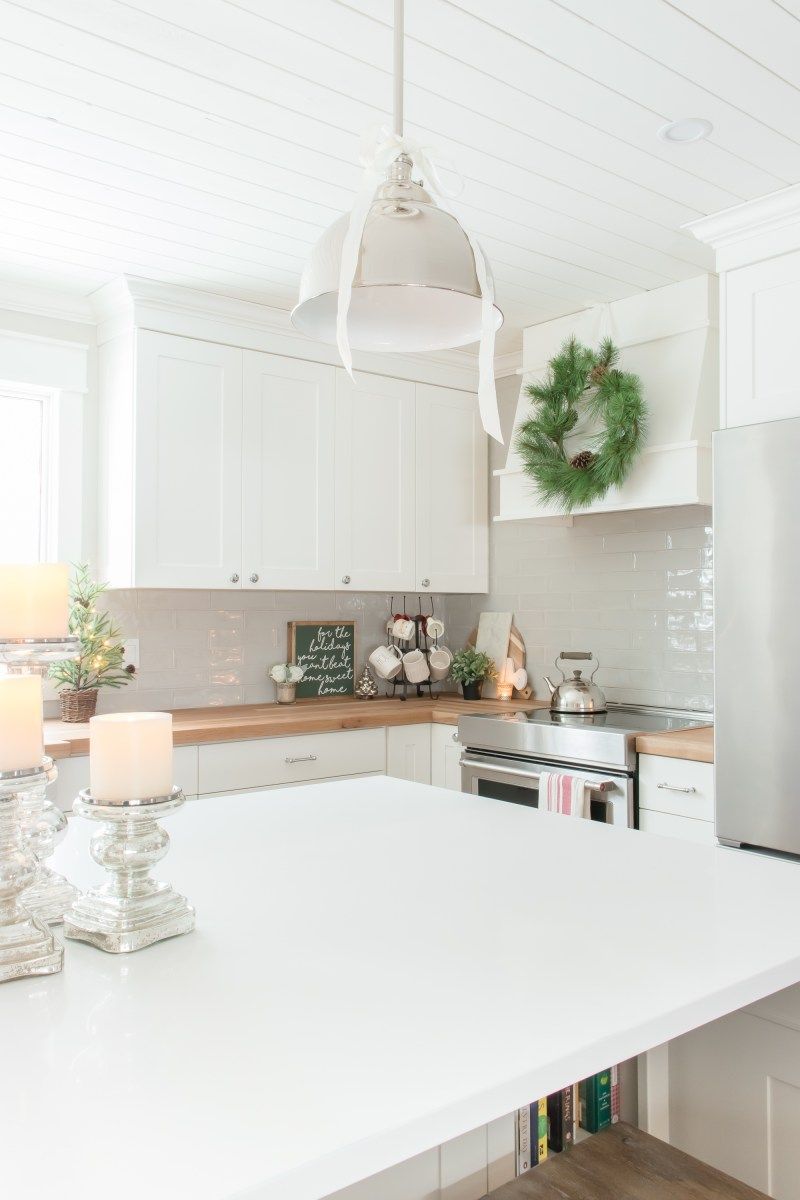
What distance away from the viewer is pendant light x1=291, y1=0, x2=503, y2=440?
130 cm

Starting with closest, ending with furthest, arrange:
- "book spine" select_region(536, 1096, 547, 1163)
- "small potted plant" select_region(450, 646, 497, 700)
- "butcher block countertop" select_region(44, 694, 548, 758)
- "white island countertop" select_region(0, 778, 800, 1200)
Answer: "white island countertop" select_region(0, 778, 800, 1200) < "book spine" select_region(536, 1096, 547, 1163) < "butcher block countertop" select_region(44, 694, 548, 758) < "small potted plant" select_region(450, 646, 497, 700)

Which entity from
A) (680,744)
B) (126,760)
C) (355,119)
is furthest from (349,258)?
(680,744)

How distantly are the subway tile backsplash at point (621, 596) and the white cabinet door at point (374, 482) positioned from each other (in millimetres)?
545

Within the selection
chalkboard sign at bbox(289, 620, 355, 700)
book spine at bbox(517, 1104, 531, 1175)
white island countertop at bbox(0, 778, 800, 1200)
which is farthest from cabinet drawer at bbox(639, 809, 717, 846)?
chalkboard sign at bbox(289, 620, 355, 700)

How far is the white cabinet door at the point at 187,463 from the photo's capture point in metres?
3.33

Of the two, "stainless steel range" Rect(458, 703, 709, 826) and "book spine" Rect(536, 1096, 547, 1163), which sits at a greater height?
"stainless steel range" Rect(458, 703, 709, 826)

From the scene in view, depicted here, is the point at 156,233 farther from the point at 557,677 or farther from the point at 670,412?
the point at 557,677

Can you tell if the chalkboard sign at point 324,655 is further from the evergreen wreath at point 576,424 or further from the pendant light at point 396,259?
the pendant light at point 396,259

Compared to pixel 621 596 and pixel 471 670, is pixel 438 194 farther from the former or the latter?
pixel 471 670

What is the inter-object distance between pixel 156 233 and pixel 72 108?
0.71 m

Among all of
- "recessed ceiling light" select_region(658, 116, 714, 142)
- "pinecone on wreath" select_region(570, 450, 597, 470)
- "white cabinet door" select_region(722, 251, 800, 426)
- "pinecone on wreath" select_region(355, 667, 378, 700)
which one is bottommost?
"pinecone on wreath" select_region(355, 667, 378, 700)

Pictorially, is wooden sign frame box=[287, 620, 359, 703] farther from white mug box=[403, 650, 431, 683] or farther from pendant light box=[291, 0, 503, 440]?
pendant light box=[291, 0, 503, 440]

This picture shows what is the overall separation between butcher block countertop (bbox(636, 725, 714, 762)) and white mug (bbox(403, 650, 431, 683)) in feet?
4.73

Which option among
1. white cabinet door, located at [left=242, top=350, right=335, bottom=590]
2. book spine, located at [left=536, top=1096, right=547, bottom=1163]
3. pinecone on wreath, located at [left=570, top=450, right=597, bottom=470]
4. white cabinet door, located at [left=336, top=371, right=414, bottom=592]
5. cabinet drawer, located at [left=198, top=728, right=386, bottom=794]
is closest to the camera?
book spine, located at [left=536, top=1096, right=547, bottom=1163]
